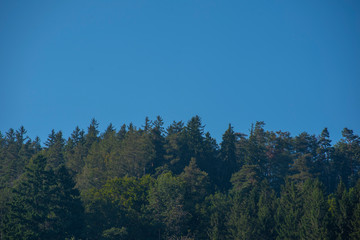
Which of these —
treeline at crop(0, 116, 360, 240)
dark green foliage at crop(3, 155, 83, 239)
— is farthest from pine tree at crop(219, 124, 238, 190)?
dark green foliage at crop(3, 155, 83, 239)

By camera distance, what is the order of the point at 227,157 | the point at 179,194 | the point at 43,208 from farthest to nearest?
the point at 227,157 → the point at 179,194 → the point at 43,208

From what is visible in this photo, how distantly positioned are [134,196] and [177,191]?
678 cm

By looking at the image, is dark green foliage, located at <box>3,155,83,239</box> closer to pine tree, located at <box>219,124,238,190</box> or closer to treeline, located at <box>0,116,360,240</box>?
treeline, located at <box>0,116,360,240</box>

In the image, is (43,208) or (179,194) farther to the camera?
(179,194)

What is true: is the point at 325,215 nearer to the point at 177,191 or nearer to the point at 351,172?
the point at 177,191

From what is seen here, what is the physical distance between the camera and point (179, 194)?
208 feet

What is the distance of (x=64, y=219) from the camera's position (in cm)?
5456

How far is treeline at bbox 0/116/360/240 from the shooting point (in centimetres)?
5512

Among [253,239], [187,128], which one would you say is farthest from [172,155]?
[253,239]

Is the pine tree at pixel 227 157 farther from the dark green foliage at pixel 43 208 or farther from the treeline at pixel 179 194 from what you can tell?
the dark green foliage at pixel 43 208

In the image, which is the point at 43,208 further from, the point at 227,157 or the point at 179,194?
the point at 227,157

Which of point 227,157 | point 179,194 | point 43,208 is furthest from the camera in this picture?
point 227,157

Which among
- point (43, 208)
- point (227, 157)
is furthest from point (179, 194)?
point (227, 157)

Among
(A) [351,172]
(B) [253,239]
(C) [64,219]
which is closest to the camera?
(C) [64,219]
